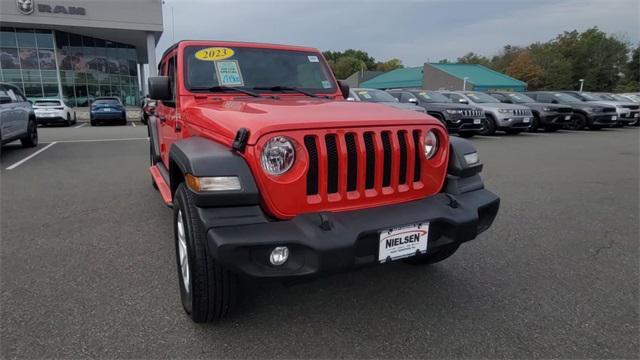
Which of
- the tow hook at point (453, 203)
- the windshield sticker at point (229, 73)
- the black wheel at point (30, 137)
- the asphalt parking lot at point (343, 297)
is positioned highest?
the windshield sticker at point (229, 73)

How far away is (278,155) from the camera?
2170 mm

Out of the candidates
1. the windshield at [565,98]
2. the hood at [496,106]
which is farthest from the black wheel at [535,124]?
the windshield at [565,98]

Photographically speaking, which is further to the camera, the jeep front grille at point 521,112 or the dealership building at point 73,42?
the dealership building at point 73,42

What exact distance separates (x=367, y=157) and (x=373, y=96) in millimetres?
10089

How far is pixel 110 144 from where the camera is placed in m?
11.3

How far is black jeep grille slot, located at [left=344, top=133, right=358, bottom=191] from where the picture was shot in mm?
2256

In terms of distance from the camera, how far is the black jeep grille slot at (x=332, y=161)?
222 centimetres

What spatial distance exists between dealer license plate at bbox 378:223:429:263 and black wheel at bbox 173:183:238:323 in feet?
2.85

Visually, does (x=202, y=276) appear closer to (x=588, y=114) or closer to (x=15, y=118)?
(x=15, y=118)

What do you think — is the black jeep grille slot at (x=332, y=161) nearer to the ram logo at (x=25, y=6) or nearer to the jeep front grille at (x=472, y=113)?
the jeep front grille at (x=472, y=113)

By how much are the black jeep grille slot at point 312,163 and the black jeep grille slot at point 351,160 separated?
0.64ft

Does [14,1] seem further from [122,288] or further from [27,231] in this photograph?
[122,288]

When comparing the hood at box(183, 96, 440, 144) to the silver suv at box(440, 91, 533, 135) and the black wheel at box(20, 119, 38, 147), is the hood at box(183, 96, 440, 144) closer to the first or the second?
the black wheel at box(20, 119, 38, 147)

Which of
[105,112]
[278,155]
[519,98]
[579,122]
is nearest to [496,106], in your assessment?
[519,98]
